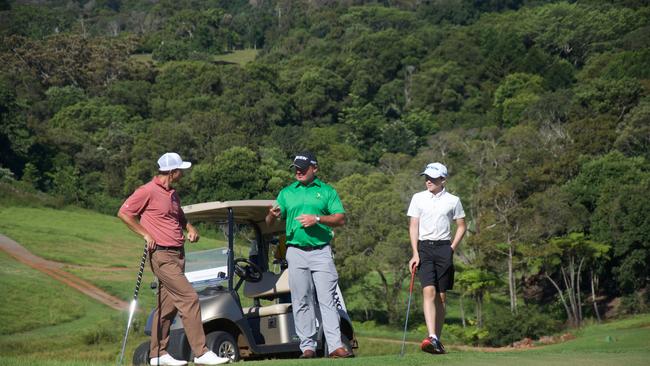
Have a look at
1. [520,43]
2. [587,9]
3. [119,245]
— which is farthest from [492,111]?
[119,245]

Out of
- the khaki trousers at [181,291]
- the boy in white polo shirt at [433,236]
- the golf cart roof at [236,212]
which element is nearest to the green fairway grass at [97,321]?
the golf cart roof at [236,212]

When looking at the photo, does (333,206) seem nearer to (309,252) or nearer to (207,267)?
(309,252)

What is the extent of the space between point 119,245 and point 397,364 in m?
69.6

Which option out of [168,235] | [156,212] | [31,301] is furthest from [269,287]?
[31,301]

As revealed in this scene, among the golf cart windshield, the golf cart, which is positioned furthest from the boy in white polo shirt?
the golf cart windshield

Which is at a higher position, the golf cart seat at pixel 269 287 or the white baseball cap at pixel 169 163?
the white baseball cap at pixel 169 163

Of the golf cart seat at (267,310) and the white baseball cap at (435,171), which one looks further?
the golf cart seat at (267,310)

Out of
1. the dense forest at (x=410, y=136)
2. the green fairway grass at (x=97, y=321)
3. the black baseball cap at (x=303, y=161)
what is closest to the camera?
the green fairway grass at (x=97, y=321)

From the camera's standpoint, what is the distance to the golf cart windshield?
48.2ft

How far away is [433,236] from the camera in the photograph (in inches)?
518

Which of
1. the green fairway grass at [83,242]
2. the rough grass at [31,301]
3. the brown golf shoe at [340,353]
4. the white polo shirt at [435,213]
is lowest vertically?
the brown golf shoe at [340,353]

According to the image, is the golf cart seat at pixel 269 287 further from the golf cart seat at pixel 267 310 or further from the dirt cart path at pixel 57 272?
the dirt cart path at pixel 57 272

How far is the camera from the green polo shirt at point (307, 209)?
504 inches

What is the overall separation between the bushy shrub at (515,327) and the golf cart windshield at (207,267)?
135 feet
